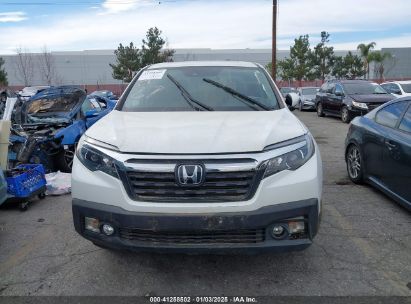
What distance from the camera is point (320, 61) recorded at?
4944cm

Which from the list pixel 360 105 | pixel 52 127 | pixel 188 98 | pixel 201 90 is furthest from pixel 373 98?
pixel 188 98

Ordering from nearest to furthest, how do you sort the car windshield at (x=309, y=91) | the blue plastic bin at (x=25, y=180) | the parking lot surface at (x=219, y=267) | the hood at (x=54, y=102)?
1. the parking lot surface at (x=219, y=267)
2. the blue plastic bin at (x=25, y=180)
3. the hood at (x=54, y=102)
4. the car windshield at (x=309, y=91)

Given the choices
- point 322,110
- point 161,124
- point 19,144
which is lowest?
point 322,110

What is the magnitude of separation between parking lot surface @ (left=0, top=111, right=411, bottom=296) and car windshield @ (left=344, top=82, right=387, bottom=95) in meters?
11.8

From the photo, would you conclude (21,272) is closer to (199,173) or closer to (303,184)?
(199,173)

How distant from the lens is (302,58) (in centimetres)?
4841

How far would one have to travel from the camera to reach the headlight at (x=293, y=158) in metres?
3.07

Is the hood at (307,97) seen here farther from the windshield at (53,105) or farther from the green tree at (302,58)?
the green tree at (302,58)

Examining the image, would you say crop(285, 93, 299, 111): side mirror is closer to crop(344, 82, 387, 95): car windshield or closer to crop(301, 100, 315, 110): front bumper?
crop(344, 82, 387, 95): car windshield

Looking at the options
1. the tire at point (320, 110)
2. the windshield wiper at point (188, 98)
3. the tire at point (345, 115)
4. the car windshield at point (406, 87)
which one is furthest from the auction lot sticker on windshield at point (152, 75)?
the car windshield at point (406, 87)

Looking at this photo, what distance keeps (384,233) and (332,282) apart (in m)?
1.37

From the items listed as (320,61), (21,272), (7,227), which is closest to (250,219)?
(21,272)

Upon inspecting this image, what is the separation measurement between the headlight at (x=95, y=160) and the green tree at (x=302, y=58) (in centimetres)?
4705


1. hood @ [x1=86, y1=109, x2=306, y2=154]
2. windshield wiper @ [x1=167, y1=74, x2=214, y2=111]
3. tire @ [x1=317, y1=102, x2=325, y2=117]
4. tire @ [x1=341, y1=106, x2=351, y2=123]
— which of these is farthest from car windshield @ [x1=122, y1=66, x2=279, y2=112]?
tire @ [x1=317, y1=102, x2=325, y2=117]
